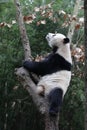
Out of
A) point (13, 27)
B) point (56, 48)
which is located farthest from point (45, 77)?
point (13, 27)

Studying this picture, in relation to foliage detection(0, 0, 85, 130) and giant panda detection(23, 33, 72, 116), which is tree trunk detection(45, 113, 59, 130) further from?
foliage detection(0, 0, 85, 130)

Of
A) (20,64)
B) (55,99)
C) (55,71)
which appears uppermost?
(55,71)

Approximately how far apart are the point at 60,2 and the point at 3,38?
1289mm

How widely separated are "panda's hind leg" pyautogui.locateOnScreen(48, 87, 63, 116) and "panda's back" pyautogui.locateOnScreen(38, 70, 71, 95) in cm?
10

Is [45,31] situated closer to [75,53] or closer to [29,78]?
[75,53]

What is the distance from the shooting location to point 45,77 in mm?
3959

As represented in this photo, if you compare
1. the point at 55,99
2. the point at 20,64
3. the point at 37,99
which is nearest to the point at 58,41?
the point at 55,99

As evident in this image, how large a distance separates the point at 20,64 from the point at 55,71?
97.8 inches

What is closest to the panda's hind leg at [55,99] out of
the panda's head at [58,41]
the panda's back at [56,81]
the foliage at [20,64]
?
the panda's back at [56,81]

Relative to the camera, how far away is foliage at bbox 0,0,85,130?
6301 mm

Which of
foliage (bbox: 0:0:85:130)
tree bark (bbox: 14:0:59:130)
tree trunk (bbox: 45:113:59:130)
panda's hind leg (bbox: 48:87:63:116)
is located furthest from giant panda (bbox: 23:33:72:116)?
foliage (bbox: 0:0:85:130)

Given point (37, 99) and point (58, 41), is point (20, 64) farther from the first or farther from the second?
point (37, 99)

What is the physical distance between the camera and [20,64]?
640 centimetres

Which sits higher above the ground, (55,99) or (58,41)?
(58,41)
